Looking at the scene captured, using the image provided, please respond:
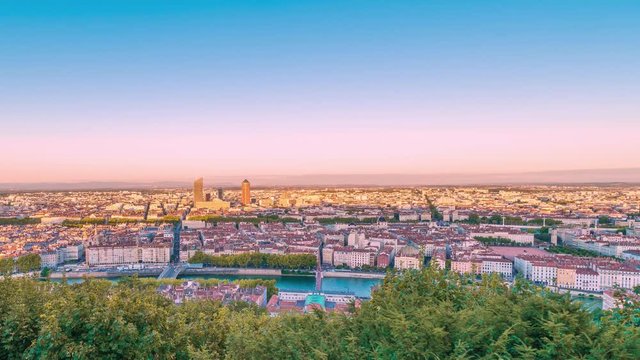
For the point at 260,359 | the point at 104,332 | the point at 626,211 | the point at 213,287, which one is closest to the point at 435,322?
the point at 260,359

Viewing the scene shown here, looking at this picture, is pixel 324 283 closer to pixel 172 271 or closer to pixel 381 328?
pixel 172 271

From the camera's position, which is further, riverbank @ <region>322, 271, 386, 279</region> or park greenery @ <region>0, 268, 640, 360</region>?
riverbank @ <region>322, 271, 386, 279</region>

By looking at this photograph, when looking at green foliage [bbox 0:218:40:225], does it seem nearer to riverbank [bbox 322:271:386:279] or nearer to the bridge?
the bridge

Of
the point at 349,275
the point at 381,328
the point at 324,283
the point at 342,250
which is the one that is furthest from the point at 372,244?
the point at 381,328

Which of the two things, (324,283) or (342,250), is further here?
(342,250)

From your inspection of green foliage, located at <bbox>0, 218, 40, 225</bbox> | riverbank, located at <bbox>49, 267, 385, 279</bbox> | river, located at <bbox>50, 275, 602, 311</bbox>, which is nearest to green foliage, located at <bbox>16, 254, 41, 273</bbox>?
riverbank, located at <bbox>49, 267, 385, 279</bbox>

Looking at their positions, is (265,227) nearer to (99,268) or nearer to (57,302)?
(99,268)
